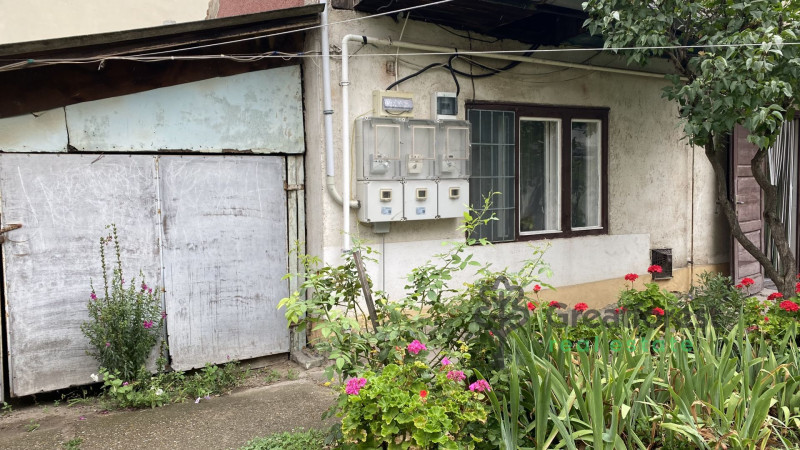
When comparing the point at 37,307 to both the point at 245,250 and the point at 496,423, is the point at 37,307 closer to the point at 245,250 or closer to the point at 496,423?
the point at 245,250

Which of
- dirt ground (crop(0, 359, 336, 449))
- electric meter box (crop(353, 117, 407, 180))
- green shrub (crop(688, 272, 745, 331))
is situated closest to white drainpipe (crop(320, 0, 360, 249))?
electric meter box (crop(353, 117, 407, 180))

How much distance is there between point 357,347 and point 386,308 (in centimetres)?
34

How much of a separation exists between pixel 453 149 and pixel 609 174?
2.54m

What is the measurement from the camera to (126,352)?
15.4ft

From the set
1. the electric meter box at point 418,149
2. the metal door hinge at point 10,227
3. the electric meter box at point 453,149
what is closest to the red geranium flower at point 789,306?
the electric meter box at point 453,149

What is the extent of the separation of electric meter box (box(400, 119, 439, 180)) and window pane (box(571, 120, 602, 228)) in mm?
2320

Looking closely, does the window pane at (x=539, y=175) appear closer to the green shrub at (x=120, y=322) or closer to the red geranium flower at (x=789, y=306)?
the red geranium flower at (x=789, y=306)

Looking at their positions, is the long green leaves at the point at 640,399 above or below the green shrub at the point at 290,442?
above

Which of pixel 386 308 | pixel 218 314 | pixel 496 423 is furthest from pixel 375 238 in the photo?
pixel 496 423

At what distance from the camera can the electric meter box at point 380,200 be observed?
552 centimetres

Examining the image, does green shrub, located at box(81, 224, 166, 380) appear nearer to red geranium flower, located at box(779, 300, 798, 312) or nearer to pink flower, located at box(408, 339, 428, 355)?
pink flower, located at box(408, 339, 428, 355)

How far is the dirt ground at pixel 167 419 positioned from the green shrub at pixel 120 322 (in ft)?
1.18

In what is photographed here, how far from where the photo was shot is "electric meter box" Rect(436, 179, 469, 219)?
598cm

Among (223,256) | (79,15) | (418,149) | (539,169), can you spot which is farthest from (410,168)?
(79,15)
